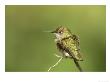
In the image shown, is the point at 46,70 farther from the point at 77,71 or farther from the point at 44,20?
the point at 44,20

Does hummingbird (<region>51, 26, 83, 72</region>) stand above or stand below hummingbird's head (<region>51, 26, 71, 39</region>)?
below

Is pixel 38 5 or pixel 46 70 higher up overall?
pixel 38 5
